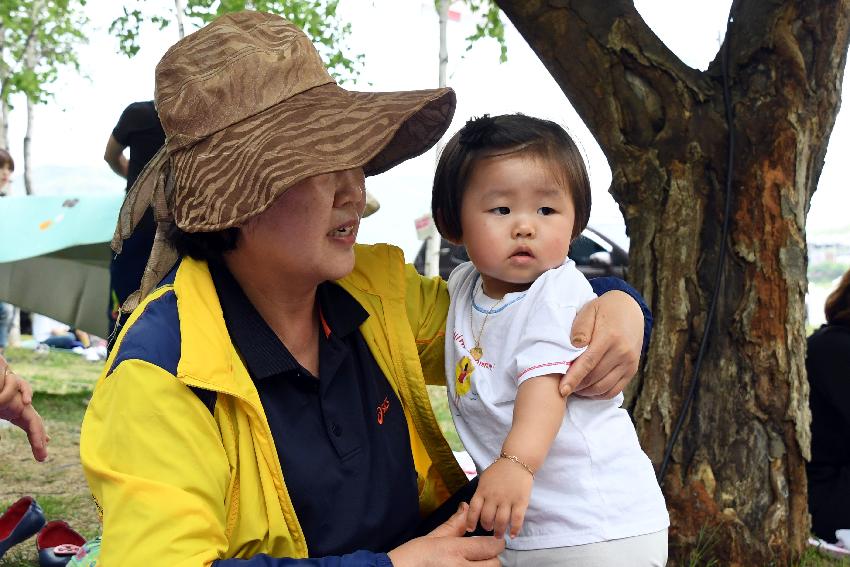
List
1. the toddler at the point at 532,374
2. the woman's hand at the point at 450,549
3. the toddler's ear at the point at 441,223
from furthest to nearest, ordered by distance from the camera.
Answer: the toddler's ear at the point at 441,223 → the toddler at the point at 532,374 → the woman's hand at the point at 450,549

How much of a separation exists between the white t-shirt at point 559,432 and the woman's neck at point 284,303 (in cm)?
32

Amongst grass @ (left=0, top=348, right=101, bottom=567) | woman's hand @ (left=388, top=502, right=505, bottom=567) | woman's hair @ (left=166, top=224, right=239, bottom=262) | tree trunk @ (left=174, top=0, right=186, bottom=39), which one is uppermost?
tree trunk @ (left=174, top=0, right=186, bottom=39)

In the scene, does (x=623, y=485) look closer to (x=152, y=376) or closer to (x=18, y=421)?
(x=152, y=376)

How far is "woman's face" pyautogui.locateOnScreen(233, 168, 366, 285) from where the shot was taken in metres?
1.53

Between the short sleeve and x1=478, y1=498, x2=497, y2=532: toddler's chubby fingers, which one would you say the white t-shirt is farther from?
x1=478, y1=498, x2=497, y2=532: toddler's chubby fingers

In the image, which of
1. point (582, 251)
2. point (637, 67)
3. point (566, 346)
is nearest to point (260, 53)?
point (566, 346)

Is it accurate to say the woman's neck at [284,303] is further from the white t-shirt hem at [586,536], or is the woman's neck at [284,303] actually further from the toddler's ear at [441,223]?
the white t-shirt hem at [586,536]

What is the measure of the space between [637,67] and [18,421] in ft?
6.73

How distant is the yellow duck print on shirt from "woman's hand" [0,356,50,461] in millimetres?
895

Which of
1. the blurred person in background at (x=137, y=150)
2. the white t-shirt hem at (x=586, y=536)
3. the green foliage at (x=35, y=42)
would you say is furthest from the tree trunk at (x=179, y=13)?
the white t-shirt hem at (x=586, y=536)

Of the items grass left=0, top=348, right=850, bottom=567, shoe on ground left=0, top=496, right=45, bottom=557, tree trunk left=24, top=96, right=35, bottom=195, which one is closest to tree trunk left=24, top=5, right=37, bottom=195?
tree trunk left=24, top=96, right=35, bottom=195

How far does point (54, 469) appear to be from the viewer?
4.68 m

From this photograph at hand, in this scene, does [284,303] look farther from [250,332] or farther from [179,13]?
[179,13]

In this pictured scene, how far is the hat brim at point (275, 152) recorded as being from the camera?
4.75 ft
